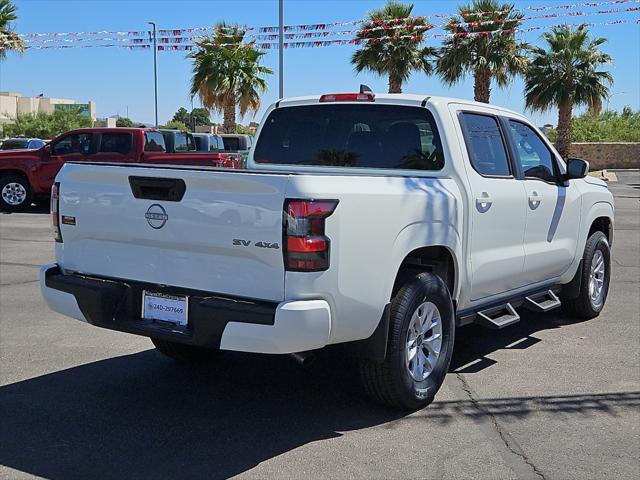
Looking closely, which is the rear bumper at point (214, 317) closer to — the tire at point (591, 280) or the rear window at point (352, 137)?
the rear window at point (352, 137)

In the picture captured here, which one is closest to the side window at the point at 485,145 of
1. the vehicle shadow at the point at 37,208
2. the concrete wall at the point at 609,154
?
the vehicle shadow at the point at 37,208

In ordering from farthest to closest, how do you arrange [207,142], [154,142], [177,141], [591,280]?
[207,142] < [177,141] < [154,142] < [591,280]

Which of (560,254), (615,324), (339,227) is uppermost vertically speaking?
(339,227)

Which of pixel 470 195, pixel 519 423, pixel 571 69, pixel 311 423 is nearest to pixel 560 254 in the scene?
pixel 470 195

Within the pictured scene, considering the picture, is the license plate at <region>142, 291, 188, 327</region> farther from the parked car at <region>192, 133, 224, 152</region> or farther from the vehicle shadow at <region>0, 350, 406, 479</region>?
the parked car at <region>192, 133, 224, 152</region>

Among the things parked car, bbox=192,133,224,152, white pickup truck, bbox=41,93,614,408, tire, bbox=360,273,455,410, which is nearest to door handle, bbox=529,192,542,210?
white pickup truck, bbox=41,93,614,408

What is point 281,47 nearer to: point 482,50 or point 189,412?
point 482,50

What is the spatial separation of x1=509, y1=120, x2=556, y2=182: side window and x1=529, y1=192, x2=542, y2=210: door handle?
0.18m

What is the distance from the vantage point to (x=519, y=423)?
15.3 ft

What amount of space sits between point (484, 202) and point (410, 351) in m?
1.27

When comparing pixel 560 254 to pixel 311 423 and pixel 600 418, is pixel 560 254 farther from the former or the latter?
pixel 311 423

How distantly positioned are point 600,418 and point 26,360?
4.21 meters

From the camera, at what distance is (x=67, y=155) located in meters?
17.2

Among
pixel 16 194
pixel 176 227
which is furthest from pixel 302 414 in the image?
pixel 16 194
